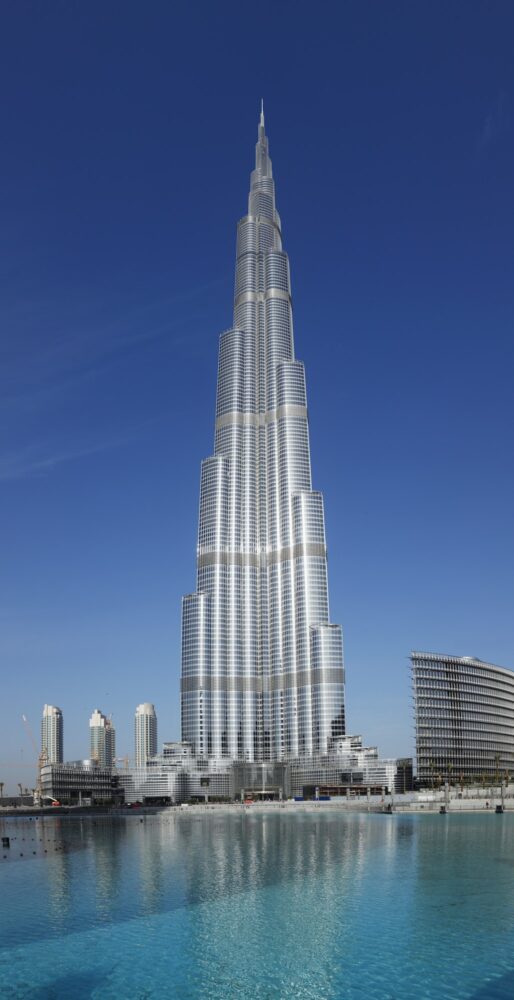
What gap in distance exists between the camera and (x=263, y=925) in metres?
67.6

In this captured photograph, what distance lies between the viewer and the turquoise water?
53.3 meters

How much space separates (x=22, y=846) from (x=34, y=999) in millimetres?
114482

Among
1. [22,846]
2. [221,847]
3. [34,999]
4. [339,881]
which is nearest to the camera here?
[34,999]

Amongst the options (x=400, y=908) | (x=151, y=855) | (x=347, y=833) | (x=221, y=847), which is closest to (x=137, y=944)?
(x=400, y=908)

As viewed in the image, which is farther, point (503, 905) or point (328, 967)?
point (503, 905)

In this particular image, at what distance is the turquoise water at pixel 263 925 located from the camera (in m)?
53.3

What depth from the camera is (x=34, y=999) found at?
50.8 m

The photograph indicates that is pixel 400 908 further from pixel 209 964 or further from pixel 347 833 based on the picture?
pixel 347 833

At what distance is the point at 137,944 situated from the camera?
2478 inches

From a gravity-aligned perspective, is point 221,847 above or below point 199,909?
below

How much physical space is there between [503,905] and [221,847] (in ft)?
221

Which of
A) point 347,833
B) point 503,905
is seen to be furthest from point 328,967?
point 347,833

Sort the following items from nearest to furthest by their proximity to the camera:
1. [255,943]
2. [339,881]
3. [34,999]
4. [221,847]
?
[34,999]
[255,943]
[339,881]
[221,847]

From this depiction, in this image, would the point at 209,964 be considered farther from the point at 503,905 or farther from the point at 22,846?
the point at 22,846
